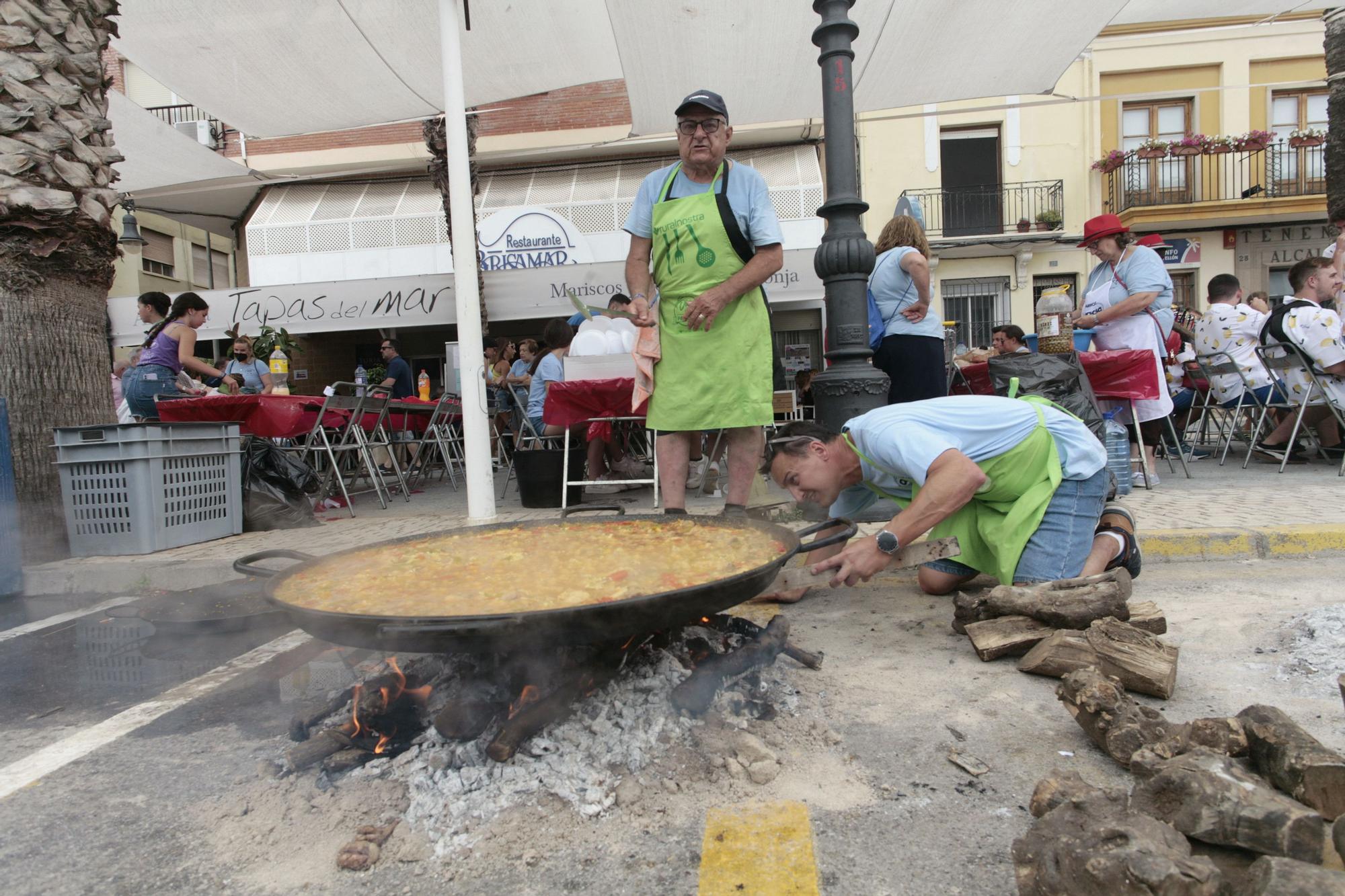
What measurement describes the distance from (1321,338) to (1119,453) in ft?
7.89

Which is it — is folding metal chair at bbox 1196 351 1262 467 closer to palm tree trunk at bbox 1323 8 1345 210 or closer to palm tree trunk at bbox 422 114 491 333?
palm tree trunk at bbox 1323 8 1345 210

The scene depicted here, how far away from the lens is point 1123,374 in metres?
5.21

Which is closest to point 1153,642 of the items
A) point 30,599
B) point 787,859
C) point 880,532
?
point 880,532

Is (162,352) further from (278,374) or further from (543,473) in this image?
(543,473)

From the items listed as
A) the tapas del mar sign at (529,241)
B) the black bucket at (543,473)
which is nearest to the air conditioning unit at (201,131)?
the tapas del mar sign at (529,241)

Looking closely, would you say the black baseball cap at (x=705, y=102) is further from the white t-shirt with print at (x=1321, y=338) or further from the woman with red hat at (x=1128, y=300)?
the white t-shirt with print at (x=1321, y=338)

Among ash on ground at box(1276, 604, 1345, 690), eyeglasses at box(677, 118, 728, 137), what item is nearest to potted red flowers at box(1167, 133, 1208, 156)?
eyeglasses at box(677, 118, 728, 137)

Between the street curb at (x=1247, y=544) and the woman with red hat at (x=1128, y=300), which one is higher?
the woman with red hat at (x=1128, y=300)

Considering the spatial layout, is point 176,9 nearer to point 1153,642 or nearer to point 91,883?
point 91,883

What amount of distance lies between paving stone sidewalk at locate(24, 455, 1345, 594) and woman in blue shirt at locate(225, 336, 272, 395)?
267cm

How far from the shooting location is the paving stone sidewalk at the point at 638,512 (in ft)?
13.2

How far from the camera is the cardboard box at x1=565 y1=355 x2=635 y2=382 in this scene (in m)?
5.55

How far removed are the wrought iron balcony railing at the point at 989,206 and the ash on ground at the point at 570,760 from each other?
18079 mm

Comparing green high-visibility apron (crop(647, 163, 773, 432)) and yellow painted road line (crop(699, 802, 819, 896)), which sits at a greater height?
green high-visibility apron (crop(647, 163, 773, 432))
